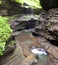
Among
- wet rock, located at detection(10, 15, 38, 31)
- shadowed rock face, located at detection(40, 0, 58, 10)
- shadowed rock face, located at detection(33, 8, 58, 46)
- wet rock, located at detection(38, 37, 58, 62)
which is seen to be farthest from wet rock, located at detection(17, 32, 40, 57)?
shadowed rock face, located at detection(40, 0, 58, 10)

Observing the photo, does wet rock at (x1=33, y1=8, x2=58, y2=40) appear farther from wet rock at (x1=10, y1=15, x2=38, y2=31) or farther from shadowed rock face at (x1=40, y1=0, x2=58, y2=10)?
wet rock at (x1=10, y1=15, x2=38, y2=31)

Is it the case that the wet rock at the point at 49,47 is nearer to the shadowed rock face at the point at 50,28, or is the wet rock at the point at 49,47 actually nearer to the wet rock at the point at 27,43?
the shadowed rock face at the point at 50,28

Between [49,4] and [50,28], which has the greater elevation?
[49,4]

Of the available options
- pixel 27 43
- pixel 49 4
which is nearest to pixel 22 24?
pixel 49 4

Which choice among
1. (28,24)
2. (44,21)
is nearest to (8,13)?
(28,24)

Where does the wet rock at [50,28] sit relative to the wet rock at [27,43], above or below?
above

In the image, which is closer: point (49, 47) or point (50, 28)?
point (49, 47)

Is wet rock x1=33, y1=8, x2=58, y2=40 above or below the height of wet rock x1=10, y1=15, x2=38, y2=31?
above

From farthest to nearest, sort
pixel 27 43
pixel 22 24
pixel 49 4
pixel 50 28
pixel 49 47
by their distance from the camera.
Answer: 1. pixel 22 24
2. pixel 49 4
3. pixel 50 28
4. pixel 27 43
5. pixel 49 47

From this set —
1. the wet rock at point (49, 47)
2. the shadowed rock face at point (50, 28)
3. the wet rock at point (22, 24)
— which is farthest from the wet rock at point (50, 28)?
the wet rock at point (22, 24)

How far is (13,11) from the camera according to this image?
32406 millimetres

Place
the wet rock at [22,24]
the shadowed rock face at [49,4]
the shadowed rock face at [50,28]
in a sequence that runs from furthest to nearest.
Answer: the wet rock at [22,24], the shadowed rock face at [49,4], the shadowed rock face at [50,28]

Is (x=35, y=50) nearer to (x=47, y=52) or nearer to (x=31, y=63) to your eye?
(x=47, y=52)

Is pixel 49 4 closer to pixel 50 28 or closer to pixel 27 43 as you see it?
pixel 50 28
